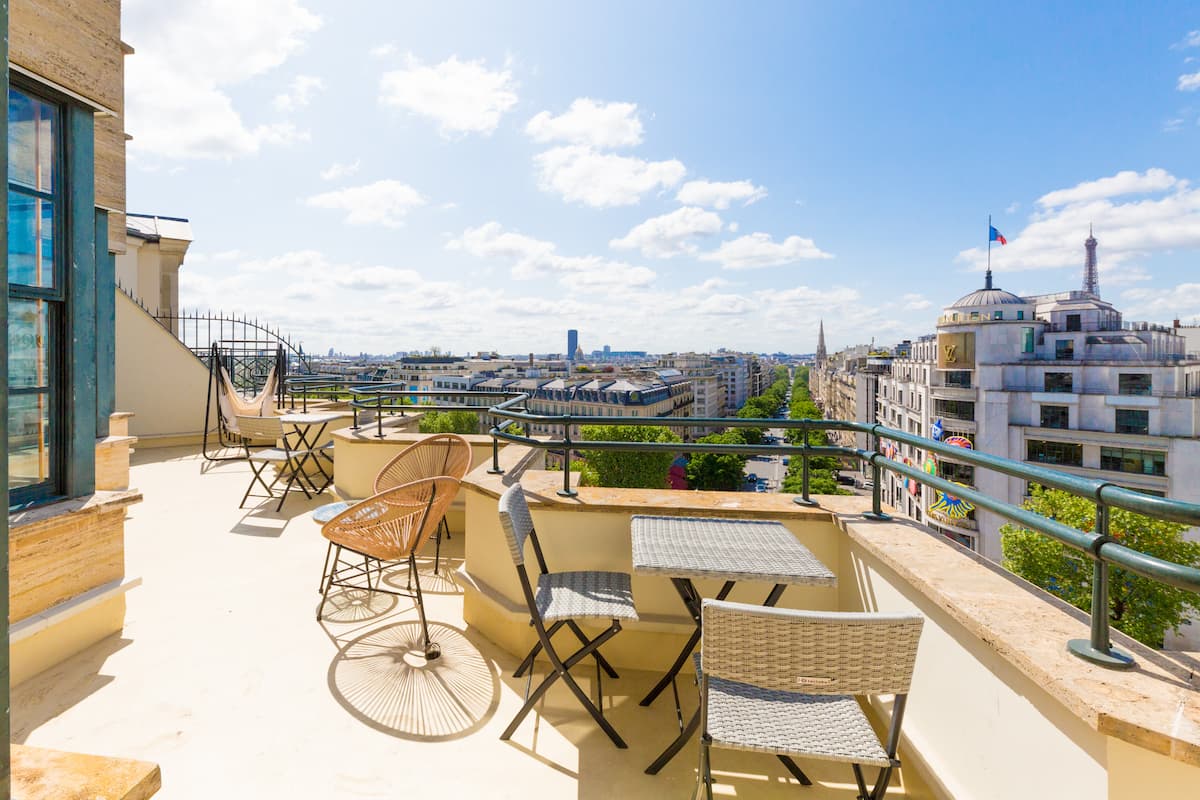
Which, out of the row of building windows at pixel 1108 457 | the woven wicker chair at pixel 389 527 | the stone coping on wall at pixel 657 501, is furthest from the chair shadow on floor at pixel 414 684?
the row of building windows at pixel 1108 457

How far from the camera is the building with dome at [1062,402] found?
24906 mm

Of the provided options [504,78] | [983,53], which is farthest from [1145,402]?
[504,78]

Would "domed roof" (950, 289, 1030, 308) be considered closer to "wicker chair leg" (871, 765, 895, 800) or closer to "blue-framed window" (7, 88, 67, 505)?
"wicker chair leg" (871, 765, 895, 800)

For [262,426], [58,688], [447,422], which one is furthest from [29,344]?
[447,422]

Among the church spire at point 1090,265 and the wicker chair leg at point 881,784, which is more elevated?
the church spire at point 1090,265

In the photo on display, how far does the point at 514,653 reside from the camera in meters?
2.80

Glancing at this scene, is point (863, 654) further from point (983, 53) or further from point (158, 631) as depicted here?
point (983, 53)

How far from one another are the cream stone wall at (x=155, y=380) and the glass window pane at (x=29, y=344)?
8737 mm

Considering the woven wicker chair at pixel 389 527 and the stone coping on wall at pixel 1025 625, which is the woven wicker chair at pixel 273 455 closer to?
the woven wicker chair at pixel 389 527

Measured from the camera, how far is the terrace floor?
1924mm

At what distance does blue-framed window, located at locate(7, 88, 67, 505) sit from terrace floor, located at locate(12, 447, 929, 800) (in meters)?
1.07

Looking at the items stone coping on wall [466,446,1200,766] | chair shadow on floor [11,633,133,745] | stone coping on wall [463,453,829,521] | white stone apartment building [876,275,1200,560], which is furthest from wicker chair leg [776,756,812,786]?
white stone apartment building [876,275,1200,560]

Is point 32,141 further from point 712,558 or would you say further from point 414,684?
point 712,558

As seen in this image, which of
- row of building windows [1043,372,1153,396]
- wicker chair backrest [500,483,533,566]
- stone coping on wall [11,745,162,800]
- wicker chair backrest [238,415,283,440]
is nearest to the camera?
stone coping on wall [11,745,162,800]
